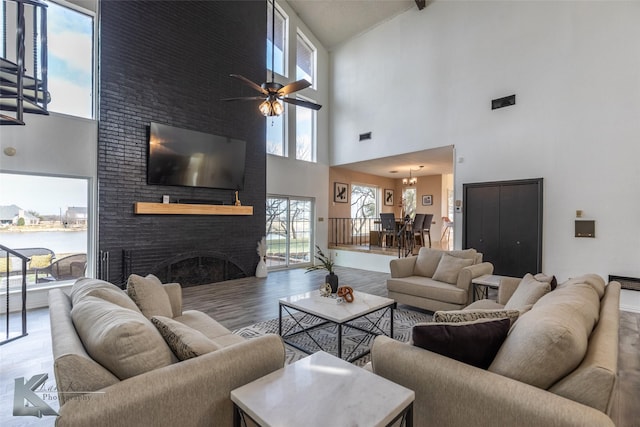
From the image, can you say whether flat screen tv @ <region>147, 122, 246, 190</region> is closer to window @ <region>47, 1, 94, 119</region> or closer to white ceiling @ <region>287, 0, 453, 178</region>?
window @ <region>47, 1, 94, 119</region>

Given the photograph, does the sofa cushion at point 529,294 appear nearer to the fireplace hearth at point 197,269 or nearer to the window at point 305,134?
the fireplace hearth at point 197,269

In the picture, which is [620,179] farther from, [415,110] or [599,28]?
[415,110]

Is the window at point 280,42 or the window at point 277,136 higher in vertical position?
the window at point 280,42

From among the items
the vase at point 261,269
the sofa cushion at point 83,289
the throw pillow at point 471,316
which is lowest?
the vase at point 261,269

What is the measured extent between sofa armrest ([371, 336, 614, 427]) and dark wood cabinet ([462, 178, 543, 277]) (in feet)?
16.4

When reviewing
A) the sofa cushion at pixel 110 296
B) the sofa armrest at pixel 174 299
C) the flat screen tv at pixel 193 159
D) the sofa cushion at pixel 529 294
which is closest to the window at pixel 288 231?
the flat screen tv at pixel 193 159

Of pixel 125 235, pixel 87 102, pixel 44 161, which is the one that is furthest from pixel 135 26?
pixel 125 235

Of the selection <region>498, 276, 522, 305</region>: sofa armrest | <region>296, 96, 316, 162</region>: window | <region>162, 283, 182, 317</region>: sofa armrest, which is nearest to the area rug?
<region>162, 283, 182, 317</region>: sofa armrest

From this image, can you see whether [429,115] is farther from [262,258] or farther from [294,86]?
[262,258]

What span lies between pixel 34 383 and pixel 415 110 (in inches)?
279

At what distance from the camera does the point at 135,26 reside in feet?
16.3

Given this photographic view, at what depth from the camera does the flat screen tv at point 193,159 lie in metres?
5.15

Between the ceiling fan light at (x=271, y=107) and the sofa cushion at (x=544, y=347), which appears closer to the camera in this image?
the sofa cushion at (x=544, y=347)

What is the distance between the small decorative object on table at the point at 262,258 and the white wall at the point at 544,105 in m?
3.66
